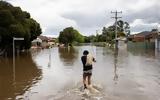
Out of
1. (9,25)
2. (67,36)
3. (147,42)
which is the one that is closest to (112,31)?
(67,36)

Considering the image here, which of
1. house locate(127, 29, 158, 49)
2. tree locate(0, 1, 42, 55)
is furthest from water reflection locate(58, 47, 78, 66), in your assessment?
house locate(127, 29, 158, 49)

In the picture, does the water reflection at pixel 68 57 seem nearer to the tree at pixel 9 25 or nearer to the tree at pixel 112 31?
the tree at pixel 9 25

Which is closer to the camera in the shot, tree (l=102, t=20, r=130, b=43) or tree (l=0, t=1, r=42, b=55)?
tree (l=0, t=1, r=42, b=55)

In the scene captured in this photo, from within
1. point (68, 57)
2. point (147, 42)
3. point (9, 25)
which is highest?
point (9, 25)

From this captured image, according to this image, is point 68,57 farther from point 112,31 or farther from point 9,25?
point 112,31

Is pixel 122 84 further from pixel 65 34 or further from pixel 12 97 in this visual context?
pixel 65 34

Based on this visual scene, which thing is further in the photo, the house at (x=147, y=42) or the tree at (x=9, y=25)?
the house at (x=147, y=42)

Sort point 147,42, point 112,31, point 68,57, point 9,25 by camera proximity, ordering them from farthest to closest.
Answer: point 112,31 → point 147,42 → point 9,25 → point 68,57

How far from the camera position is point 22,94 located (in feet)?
50.9

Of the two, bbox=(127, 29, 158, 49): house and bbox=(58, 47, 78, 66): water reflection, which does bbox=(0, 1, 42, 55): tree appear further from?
bbox=(127, 29, 158, 49): house

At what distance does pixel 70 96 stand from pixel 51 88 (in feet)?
9.04

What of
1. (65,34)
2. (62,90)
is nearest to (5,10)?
(62,90)

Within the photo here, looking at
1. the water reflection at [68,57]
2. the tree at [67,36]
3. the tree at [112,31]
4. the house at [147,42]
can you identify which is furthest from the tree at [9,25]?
the tree at [67,36]

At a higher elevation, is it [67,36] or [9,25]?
[67,36]
